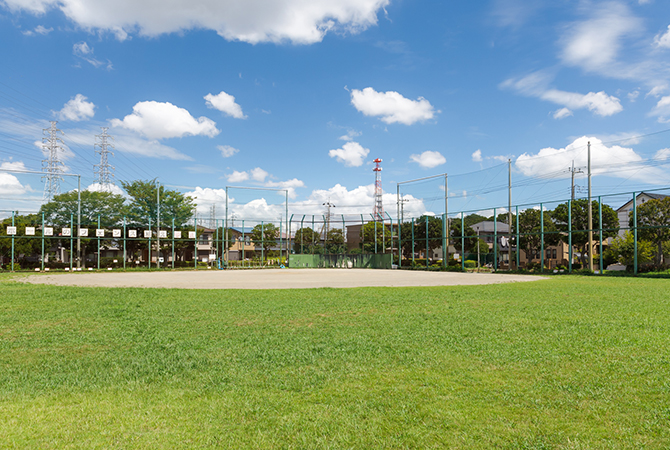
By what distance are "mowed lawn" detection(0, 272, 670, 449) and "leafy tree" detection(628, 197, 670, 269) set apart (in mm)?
20022

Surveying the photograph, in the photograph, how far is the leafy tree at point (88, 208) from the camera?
33812 mm

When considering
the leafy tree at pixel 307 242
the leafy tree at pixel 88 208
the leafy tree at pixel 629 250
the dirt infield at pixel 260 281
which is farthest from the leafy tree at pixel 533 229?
the leafy tree at pixel 88 208

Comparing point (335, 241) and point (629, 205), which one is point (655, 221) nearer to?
point (629, 205)

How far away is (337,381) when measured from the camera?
4.03 metres

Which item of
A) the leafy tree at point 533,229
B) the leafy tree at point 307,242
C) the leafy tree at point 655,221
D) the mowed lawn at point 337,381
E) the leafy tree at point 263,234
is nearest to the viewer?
the mowed lawn at point 337,381

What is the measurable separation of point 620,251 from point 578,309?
21532 millimetres

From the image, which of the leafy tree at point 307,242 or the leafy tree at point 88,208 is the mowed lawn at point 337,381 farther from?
the leafy tree at point 307,242

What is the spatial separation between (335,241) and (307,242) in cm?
272

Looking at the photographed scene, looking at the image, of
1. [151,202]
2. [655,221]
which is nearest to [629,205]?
[655,221]

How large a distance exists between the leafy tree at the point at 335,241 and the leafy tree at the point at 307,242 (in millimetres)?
1077

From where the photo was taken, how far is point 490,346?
538 centimetres

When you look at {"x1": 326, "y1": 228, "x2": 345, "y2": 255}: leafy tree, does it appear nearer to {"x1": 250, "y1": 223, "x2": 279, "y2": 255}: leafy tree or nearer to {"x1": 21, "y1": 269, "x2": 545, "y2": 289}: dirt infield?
{"x1": 250, "y1": 223, "x2": 279, "y2": 255}: leafy tree

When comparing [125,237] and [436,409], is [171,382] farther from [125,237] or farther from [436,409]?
[125,237]

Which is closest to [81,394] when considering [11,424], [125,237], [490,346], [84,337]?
[11,424]
